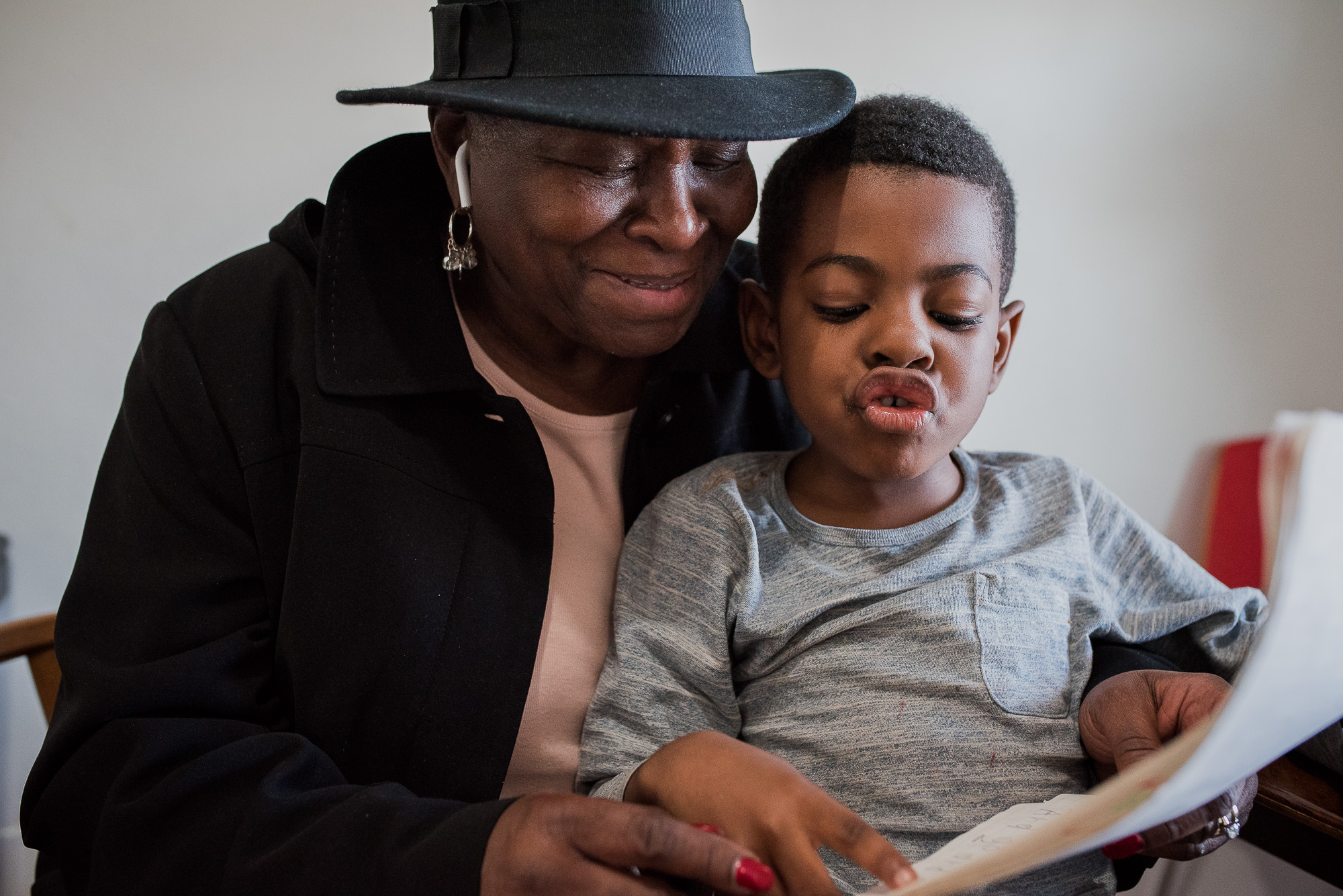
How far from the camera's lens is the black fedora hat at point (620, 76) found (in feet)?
2.85

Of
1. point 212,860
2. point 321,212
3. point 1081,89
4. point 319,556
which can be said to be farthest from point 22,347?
point 1081,89

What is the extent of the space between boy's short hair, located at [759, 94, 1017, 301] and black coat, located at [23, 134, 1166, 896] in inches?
15.8

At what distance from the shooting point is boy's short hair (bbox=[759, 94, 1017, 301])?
1033 mm

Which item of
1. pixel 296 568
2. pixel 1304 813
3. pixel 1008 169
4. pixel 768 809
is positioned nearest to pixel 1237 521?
pixel 1008 169

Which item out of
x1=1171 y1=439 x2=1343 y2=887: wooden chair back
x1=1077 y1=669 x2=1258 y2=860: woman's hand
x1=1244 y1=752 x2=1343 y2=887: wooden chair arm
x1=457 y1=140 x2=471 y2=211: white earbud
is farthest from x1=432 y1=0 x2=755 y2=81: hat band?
x1=1171 y1=439 x2=1343 y2=887: wooden chair back

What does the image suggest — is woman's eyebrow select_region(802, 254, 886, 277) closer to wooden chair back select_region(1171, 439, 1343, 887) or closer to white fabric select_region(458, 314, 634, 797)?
white fabric select_region(458, 314, 634, 797)

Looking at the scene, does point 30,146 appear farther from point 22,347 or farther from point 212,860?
point 212,860

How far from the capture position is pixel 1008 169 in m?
1.91

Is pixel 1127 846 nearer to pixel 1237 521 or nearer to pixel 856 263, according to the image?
pixel 856 263

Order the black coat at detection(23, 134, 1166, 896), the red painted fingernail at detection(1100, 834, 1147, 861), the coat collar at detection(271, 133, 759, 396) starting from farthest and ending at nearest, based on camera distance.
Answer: the coat collar at detection(271, 133, 759, 396) < the black coat at detection(23, 134, 1166, 896) < the red painted fingernail at detection(1100, 834, 1147, 861)

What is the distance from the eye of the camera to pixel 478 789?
1.11 meters

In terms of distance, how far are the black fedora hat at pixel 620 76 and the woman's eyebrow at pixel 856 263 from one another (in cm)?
14

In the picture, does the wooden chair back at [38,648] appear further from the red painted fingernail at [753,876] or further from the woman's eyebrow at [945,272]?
the woman's eyebrow at [945,272]

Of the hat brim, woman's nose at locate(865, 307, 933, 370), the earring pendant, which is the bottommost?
woman's nose at locate(865, 307, 933, 370)
